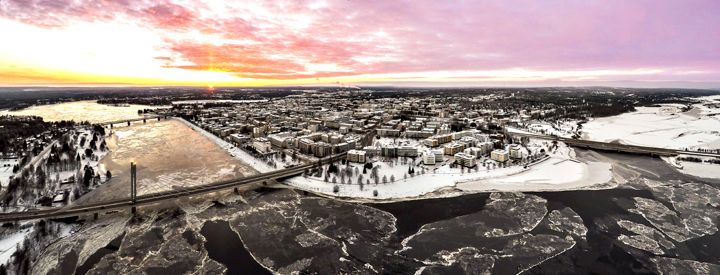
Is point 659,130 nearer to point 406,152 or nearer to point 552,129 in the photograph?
point 552,129

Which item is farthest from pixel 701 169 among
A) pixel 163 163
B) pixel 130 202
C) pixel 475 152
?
pixel 163 163

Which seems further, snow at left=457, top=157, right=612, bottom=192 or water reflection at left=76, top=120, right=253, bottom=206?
snow at left=457, top=157, right=612, bottom=192

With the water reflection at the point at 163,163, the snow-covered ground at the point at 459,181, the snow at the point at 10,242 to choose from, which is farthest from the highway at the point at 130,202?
the water reflection at the point at 163,163

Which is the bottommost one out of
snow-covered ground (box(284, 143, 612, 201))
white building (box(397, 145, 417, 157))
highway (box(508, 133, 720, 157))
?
snow-covered ground (box(284, 143, 612, 201))

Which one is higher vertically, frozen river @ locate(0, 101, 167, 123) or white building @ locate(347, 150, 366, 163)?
frozen river @ locate(0, 101, 167, 123)

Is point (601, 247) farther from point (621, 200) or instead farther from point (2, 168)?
point (2, 168)

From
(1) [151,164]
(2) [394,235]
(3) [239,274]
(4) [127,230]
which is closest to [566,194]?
(2) [394,235]

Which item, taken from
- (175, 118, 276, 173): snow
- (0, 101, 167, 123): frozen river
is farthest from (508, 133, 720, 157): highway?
(0, 101, 167, 123): frozen river

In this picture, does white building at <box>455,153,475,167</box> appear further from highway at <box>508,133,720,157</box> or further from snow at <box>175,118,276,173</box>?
highway at <box>508,133,720,157</box>
